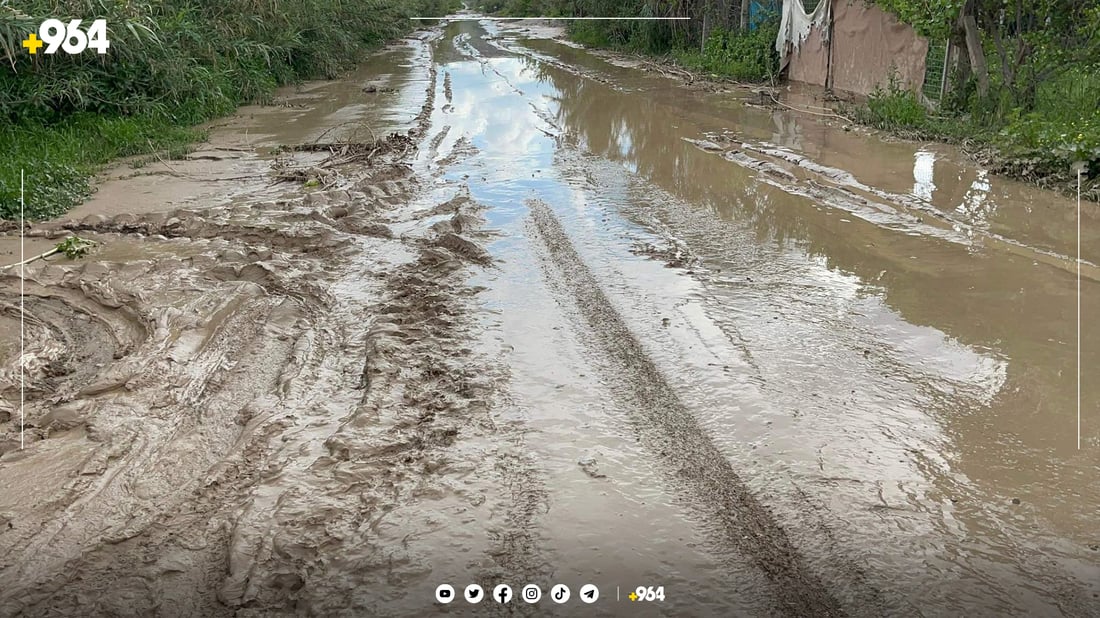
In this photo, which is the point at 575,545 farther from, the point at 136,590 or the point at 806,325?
the point at 806,325

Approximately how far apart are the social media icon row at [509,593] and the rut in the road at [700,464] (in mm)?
632

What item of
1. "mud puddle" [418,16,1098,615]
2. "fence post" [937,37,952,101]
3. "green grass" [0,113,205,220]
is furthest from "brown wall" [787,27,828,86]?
"green grass" [0,113,205,220]

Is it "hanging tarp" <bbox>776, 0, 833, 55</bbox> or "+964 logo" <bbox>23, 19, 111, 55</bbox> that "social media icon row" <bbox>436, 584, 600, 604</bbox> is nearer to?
"+964 logo" <bbox>23, 19, 111, 55</bbox>

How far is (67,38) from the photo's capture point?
10570mm

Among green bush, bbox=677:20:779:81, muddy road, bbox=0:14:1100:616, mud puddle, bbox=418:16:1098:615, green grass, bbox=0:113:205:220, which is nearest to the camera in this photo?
muddy road, bbox=0:14:1100:616

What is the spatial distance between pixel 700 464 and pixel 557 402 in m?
0.91

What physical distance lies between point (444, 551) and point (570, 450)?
0.92 metres

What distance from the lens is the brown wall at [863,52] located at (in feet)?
42.3

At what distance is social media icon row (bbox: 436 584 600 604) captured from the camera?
3.02 meters

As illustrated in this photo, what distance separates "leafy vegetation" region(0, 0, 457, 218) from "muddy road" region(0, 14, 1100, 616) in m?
1.46

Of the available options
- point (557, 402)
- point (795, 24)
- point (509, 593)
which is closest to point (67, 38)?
point (557, 402)

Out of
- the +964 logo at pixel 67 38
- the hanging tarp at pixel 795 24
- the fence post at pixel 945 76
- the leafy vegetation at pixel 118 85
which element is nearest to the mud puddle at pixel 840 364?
the fence post at pixel 945 76

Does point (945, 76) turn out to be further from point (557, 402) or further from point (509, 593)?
point (509, 593)

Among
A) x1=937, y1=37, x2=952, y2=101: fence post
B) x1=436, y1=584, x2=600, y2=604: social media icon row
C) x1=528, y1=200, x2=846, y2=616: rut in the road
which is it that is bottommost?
x1=436, y1=584, x2=600, y2=604: social media icon row
